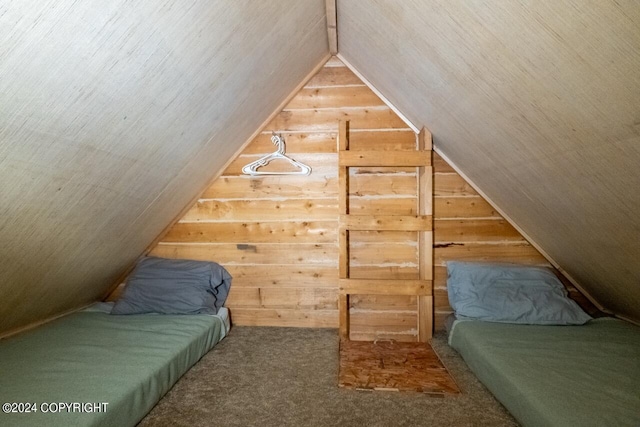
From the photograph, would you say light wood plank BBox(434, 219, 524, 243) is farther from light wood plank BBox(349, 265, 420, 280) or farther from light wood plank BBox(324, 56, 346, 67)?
light wood plank BBox(324, 56, 346, 67)

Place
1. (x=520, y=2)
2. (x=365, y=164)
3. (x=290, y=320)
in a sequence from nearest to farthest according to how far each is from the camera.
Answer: (x=520, y=2) → (x=365, y=164) → (x=290, y=320)

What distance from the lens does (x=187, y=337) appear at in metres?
1.83

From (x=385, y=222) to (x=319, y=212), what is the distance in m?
0.51

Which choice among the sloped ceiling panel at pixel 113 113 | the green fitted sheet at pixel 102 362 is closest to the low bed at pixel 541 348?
the green fitted sheet at pixel 102 362

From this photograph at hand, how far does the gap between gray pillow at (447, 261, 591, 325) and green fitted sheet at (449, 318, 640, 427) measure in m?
0.08

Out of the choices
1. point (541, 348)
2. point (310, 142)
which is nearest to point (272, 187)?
point (310, 142)

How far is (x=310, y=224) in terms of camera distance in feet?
8.18

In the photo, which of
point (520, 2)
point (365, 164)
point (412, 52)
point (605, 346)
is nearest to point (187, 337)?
point (365, 164)

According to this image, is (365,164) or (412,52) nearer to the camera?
(412,52)

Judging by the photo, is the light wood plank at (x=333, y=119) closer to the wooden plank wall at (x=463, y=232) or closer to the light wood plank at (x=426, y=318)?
the wooden plank wall at (x=463, y=232)

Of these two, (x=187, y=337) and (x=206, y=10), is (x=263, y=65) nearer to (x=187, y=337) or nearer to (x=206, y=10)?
(x=206, y=10)

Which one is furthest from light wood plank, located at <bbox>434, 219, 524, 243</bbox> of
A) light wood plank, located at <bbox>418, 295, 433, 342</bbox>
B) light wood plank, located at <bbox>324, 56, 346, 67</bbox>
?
light wood plank, located at <bbox>324, 56, 346, 67</bbox>

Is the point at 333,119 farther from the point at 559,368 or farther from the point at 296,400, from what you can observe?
the point at 559,368

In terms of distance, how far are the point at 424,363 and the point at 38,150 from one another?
2.03 metres
